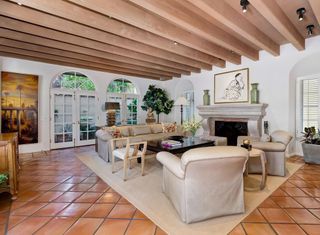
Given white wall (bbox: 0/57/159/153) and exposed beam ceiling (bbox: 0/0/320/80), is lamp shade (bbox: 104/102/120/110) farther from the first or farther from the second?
exposed beam ceiling (bbox: 0/0/320/80)

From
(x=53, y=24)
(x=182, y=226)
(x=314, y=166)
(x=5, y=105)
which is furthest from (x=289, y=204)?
(x=5, y=105)

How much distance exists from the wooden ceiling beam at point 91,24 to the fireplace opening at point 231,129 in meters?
2.84

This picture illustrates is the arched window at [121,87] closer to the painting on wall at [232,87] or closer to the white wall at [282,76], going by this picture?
the painting on wall at [232,87]

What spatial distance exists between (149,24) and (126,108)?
4.88 metres

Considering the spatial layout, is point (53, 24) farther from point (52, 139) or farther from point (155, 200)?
point (52, 139)

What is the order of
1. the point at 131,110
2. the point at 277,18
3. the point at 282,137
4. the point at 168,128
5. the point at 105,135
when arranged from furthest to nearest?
the point at 131,110 < the point at 168,128 < the point at 105,135 < the point at 282,137 < the point at 277,18

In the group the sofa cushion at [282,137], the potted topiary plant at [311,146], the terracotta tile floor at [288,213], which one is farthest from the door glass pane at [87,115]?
the potted topiary plant at [311,146]

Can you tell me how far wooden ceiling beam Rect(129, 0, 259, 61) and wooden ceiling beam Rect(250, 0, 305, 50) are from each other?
0.66 m

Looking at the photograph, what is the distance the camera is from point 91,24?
2.95m

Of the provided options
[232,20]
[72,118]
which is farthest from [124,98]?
[232,20]

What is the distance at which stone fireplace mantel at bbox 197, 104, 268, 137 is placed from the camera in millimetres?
4977

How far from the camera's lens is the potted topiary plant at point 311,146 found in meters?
4.00

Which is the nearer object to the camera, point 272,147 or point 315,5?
point 315,5

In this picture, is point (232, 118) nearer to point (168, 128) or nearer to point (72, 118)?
point (168, 128)
